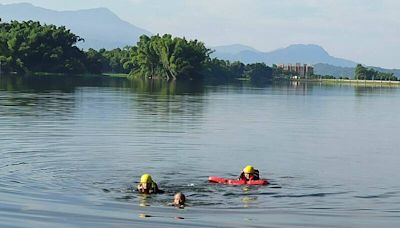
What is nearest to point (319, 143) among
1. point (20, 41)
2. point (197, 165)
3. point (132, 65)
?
point (197, 165)

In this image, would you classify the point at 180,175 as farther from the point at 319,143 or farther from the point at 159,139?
the point at 319,143

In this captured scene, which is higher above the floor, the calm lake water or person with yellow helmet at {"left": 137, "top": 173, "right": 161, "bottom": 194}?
person with yellow helmet at {"left": 137, "top": 173, "right": 161, "bottom": 194}

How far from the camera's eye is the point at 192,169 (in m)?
26.1

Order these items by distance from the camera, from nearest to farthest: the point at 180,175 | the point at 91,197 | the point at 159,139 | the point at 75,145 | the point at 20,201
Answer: the point at 20,201 < the point at 91,197 < the point at 180,175 < the point at 75,145 < the point at 159,139

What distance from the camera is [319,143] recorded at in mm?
35594

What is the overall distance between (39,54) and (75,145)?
469 feet

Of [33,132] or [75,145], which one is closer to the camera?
[75,145]

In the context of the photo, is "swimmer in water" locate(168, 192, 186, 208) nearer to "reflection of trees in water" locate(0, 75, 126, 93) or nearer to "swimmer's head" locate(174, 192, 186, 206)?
"swimmer's head" locate(174, 192, 186, 206)

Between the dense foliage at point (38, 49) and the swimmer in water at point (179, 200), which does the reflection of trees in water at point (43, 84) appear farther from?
the swimmer in water at point (179, 200)

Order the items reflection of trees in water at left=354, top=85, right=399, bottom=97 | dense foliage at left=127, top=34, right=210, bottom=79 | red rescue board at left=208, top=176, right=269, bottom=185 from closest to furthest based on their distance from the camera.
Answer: red rescue board at left=208, top=176, right=269, bottom=185, reflection of trees in water at left=354, top=85, right=399, bottom=97, dense foliage at left=127, top=34, right=210, bottom=79

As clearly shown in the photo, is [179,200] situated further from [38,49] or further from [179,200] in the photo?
[38,49]

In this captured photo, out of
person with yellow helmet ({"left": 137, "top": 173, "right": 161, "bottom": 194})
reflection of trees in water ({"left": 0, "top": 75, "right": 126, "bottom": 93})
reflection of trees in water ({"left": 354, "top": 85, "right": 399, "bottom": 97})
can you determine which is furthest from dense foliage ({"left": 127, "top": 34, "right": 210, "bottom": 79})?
person with yellow helmet ({"left": 137, "top": 173, "right": 161, "bottom": 194})

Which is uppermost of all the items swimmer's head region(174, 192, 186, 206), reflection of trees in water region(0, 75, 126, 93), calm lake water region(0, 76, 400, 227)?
reflection of trees in water region(0, 75, 126, 93)

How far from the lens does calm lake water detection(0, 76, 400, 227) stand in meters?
17.8
